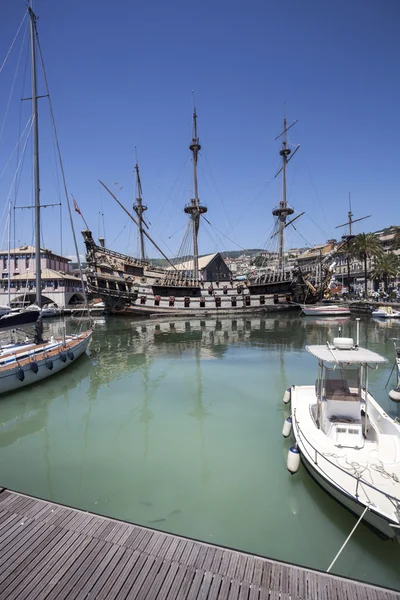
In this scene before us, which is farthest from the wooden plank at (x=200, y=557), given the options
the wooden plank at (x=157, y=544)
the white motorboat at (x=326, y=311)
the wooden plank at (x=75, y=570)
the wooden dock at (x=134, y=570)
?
the white motorboat at (x=326, y=311)

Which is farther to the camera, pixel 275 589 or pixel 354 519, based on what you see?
pixel 354 519

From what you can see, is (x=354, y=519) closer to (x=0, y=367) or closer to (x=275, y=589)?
(x=275, y=589)

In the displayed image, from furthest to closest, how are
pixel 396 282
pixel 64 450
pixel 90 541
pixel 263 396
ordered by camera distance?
pixel 396 282, pixel 263 396, pixel 64 450, pixel 90 541

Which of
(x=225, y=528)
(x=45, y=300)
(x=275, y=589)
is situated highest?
(x=45, y=300)

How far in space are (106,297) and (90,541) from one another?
49.9 meters

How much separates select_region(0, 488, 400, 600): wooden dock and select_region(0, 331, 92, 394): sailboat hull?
10810 mm

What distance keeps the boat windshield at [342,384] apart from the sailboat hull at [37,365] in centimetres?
1394

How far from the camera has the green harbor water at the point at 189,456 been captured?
6.68m

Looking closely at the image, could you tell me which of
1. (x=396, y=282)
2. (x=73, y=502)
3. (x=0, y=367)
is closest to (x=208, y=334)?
(x=0, y=367)

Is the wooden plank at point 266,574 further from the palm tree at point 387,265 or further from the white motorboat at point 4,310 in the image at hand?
the palm tree at point 387,265

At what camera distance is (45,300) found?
6172 cm

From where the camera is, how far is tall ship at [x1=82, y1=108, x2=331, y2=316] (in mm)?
52812

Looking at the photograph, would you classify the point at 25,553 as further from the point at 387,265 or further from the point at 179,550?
the point at 387,265

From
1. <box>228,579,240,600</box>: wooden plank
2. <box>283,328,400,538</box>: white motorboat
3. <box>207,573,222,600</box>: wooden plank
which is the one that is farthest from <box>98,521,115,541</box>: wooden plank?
<box>283,328,400,538</box>: white motorboat
